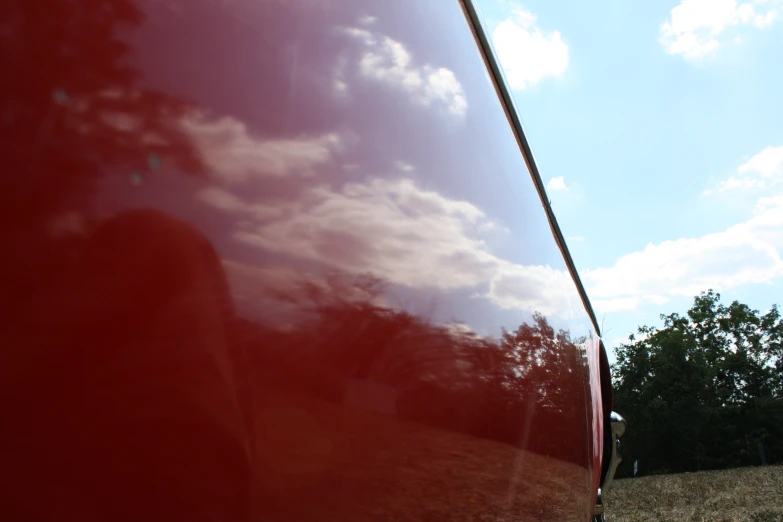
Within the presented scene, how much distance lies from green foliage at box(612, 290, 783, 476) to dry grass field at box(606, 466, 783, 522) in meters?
19.0

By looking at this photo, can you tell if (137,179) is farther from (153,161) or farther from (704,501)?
(704,501)

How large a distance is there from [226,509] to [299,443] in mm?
91

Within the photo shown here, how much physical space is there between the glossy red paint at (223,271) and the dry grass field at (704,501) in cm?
941

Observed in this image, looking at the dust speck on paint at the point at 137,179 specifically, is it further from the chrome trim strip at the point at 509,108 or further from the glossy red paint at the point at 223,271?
the chrome trim strip at the point at 509,108

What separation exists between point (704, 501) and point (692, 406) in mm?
26382

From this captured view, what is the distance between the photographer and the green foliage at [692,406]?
3397 cm

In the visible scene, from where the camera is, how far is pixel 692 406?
3462cm

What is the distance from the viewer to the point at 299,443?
0.55m

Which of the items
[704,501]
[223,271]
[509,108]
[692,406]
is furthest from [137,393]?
[692,406]

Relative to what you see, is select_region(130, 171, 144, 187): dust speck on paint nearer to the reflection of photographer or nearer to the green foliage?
the reflection of photographer

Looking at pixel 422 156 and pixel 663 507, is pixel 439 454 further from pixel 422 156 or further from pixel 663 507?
pixel 663 507

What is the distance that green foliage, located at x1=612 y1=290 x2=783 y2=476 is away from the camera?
111 ft

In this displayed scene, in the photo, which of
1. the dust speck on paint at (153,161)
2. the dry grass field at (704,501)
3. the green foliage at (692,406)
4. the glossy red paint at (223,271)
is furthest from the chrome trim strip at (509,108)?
the green foliage at (692,406)

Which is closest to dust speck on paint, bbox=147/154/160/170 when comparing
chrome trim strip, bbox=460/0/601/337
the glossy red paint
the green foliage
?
the glossy red paint
